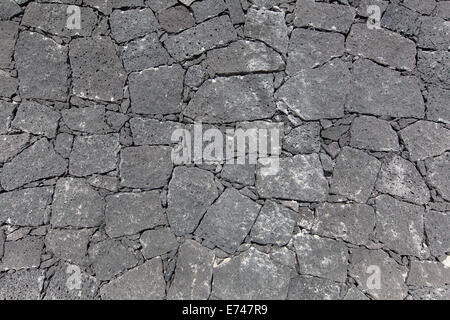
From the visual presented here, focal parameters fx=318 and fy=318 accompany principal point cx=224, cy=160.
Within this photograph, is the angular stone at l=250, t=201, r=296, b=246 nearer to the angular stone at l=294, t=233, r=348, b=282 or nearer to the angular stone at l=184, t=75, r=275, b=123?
the angular stone at l=294, t=233, r=348, b=282

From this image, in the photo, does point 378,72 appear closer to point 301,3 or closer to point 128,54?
point 301,3

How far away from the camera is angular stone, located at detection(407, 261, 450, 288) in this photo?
225 cm

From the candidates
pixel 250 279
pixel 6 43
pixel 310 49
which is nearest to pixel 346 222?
pixel 250 279

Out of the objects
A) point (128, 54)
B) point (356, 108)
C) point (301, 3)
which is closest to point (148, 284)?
point (128, 54)

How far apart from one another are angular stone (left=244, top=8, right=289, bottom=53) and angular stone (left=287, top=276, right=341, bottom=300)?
1.68m

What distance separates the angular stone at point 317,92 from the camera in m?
2.37

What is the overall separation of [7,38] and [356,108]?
2.66m

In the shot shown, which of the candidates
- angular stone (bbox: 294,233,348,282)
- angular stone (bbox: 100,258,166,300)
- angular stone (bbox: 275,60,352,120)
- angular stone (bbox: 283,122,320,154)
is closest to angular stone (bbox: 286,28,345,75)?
angular stone (bbox: 275,60,352,120)

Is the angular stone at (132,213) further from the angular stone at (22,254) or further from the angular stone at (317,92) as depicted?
the angular stone at (317,92)

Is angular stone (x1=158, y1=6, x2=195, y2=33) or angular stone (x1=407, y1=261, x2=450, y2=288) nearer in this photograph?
angular stone (x1=407, y1=261, x2=450, y2=288)

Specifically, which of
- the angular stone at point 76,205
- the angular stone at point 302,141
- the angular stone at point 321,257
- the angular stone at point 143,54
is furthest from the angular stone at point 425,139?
the angular stone at point 76,205

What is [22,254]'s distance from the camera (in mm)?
2250

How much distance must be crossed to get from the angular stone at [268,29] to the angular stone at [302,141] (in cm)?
63

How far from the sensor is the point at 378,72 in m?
2.41
